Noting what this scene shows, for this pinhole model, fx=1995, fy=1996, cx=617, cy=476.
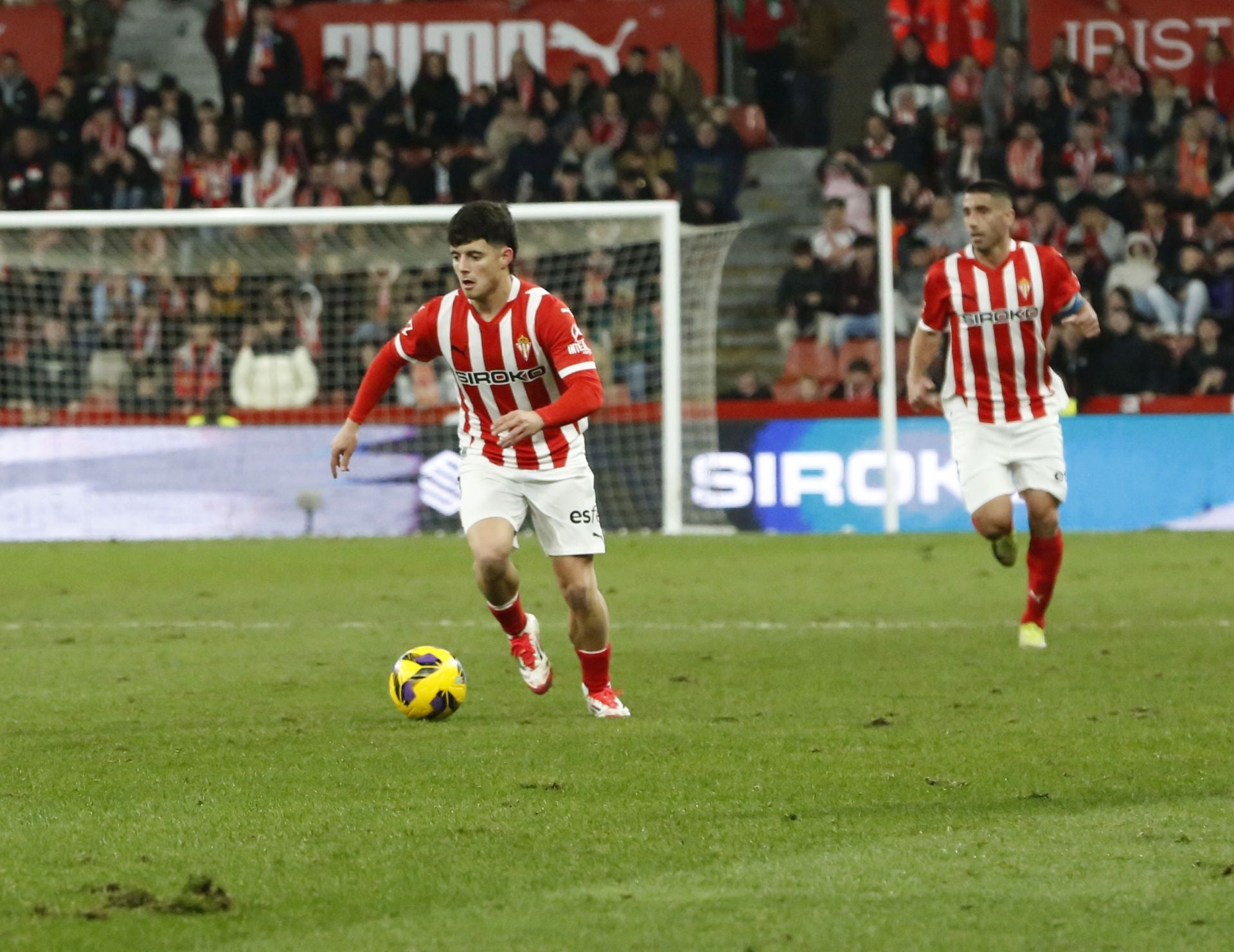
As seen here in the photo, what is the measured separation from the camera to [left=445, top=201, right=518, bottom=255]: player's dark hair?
6.54m

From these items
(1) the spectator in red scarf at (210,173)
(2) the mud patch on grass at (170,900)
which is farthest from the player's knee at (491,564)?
(1) the spectator in red scarf at (210,173)

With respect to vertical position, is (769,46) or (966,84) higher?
(769,46)

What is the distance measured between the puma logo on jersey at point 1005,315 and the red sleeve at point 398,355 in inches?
116

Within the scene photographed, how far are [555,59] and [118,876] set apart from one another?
724 inches

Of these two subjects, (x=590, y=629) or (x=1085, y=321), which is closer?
(x=590, y=629)

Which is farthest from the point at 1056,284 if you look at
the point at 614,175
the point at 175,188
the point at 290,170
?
the point at 175,188

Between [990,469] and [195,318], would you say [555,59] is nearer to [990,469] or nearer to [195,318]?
[195,318]

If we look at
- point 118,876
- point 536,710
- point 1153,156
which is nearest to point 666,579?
point 536,710

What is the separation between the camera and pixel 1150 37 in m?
21.8

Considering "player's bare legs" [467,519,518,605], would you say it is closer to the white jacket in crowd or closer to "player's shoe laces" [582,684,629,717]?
"player's shoe laces" [582,684,629,717]

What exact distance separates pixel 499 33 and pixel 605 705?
16.0 metres

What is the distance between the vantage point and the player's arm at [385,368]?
688cm

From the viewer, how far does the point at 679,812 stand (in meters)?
4.95

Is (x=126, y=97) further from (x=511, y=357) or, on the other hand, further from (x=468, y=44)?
(x=511, y=357)
